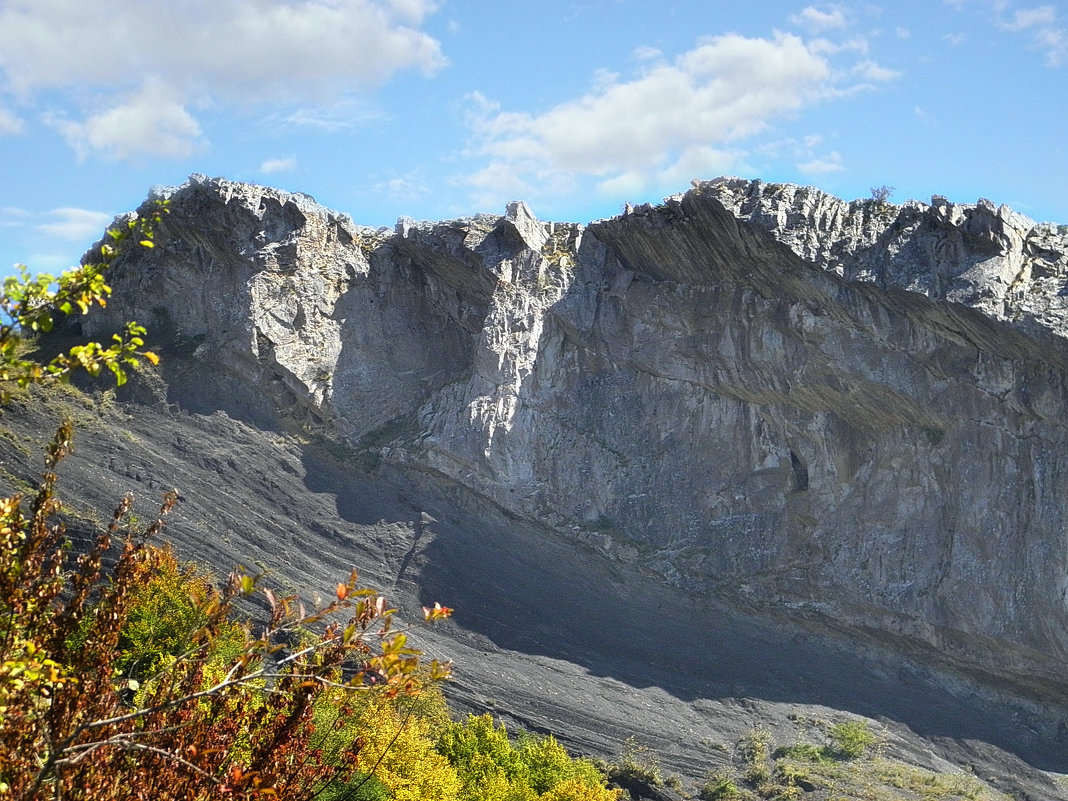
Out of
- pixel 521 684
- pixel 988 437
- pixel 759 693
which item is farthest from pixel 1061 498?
pixel 521 684

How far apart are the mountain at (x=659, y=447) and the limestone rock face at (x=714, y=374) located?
0.35 ft

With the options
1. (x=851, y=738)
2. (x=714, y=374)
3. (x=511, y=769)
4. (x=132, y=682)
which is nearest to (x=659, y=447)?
(x=714, y=374)

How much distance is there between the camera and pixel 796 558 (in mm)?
39188

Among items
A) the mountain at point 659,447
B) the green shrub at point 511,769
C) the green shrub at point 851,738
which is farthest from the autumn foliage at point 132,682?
the green shrub at point 851,738

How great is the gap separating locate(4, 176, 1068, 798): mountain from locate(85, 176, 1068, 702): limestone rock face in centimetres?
11

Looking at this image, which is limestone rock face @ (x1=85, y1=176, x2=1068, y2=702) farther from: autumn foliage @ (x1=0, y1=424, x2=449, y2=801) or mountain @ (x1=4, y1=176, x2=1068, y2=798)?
autumn foliage @ (x1=0, y1=424, x2=449, y2=801)

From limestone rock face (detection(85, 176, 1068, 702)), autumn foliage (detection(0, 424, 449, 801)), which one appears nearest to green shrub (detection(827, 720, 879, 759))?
limestone rock face (detection(85, 176, 1068, 702))

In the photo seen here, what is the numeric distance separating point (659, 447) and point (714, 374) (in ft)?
11.8

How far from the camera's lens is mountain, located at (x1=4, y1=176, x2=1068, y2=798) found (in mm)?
35219

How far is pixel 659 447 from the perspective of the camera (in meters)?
41.3

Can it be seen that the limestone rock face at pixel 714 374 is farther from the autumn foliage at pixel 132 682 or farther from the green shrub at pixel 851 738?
the autumn foliage at pixel 132 682

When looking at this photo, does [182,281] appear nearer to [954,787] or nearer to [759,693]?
[759,693]

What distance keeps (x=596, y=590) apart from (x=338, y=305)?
15528 millimetres

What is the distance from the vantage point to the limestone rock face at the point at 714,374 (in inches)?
1394
